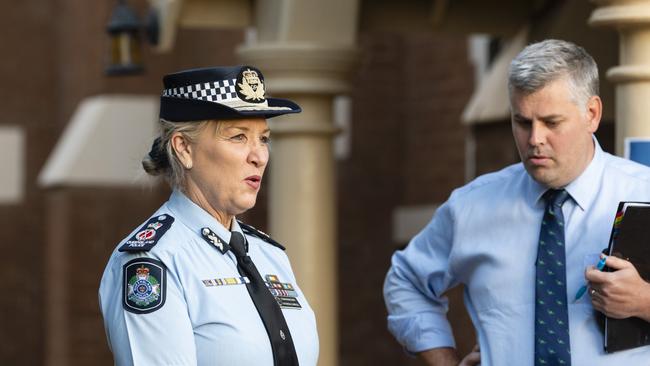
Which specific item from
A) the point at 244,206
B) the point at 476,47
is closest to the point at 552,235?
the point at 244,206

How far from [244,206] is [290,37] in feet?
11.1

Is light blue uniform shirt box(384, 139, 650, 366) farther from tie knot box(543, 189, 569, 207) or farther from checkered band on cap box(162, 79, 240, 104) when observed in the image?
checkered band on cap box(162, 79, 240, 104)

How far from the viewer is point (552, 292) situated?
11.9 ft

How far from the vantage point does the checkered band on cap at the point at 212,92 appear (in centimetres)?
319

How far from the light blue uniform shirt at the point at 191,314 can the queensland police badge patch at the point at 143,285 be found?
11mm

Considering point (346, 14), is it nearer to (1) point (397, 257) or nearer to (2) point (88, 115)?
(1) point (397, 257)

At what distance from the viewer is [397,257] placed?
4195mm

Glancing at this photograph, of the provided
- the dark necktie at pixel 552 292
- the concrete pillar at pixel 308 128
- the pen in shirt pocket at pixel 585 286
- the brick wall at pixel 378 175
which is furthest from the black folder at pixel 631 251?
the brick wall at pixel 378 175

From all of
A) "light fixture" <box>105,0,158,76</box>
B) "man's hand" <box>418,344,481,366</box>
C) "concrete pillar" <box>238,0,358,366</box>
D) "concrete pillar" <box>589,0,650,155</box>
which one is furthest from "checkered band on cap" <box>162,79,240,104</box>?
"light fixture" <box>105,0,158,76</box>

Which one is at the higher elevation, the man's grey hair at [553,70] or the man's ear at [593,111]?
the man's grey hair at [553,70]

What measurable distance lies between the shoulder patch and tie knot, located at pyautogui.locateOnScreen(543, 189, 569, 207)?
107 centimetres

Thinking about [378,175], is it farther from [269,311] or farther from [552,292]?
[269,311]

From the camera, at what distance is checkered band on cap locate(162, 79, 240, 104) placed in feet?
10.5

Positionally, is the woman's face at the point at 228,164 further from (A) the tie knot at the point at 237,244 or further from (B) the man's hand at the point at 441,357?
(B) the man's hand at the point at 441,357
